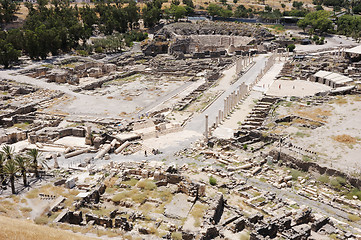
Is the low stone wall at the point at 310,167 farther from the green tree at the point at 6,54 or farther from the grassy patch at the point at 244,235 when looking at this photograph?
the green tree at the point at 6,54

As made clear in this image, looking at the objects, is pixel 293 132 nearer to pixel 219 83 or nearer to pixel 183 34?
pixel 219 83

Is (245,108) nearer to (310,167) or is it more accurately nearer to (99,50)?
(310,167)

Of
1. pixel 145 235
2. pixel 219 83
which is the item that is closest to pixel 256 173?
pixel 145 235

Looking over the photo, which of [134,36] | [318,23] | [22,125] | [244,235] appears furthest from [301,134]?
[318,23]

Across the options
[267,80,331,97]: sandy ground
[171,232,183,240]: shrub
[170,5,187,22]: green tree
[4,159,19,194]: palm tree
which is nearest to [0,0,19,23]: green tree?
[170,5,187,22]: green tree

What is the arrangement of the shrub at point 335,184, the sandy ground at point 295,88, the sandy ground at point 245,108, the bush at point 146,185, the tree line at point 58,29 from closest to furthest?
the shrub at point 335,184
the bush at point 146,185
the sandy ground at point 245,108
the sandy ground at point 295,88
the tree line at point 58,29

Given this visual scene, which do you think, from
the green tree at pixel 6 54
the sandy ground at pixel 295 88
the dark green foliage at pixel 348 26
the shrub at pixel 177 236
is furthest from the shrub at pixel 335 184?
the dark green foliage at pixel 348 26

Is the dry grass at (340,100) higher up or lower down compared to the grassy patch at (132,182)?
higher up
